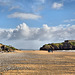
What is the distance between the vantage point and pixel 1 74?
43.7 feet

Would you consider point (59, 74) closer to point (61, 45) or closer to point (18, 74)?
point (18, 74)

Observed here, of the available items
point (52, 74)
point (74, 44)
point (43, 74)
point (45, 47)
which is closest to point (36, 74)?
point (43, 74)

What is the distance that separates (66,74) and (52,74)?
1385 mm

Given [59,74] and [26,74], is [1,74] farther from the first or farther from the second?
[59,74]

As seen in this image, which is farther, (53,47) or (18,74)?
(53,47)

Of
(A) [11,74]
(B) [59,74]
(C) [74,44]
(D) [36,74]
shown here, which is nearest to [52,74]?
(B) [59,74]

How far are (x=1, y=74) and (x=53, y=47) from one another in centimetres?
14109

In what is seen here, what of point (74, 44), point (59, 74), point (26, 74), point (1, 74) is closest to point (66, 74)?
point (59, 74)

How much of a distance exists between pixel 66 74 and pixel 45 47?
13728 cm

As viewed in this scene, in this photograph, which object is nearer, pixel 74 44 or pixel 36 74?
pixel 36 74

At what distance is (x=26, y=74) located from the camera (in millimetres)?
13539

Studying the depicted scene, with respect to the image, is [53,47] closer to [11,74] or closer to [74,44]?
[74,44]

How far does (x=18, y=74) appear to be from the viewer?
529 inches

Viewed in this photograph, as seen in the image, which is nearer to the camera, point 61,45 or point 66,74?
point 66,74
